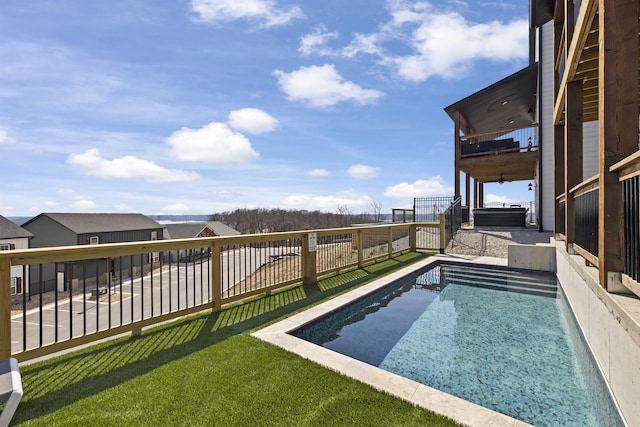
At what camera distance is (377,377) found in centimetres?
257

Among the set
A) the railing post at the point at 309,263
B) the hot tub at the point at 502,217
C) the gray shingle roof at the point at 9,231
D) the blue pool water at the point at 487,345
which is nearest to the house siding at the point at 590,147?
the hot tub at the point at 502,217

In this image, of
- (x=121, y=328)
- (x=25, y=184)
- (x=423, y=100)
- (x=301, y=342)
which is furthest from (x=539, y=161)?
(x=25, y=184)

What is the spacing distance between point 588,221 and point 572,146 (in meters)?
2.22

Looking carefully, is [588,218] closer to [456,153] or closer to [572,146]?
[572,146]

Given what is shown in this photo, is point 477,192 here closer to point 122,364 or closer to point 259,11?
point 259,11

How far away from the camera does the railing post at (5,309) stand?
2.42 meters

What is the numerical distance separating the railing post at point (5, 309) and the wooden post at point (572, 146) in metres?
7.10

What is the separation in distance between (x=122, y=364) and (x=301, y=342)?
170 cm

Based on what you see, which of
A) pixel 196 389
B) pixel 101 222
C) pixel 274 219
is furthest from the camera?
pixel 274 219

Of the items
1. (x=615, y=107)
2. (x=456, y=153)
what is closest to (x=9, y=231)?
(x=456, y=153)

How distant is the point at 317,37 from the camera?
962cm

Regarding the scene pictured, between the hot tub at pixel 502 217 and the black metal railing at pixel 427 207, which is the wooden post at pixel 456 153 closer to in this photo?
the black metal railing at pixel 427 207

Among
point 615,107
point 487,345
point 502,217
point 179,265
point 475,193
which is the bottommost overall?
point 487,345

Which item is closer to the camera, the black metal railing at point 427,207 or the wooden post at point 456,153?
the wooden post at point 456,153
